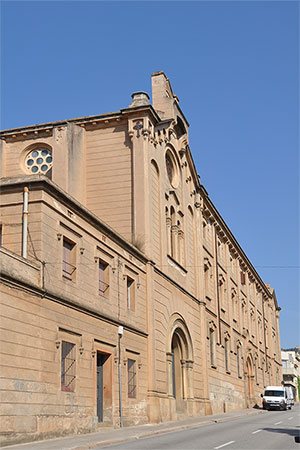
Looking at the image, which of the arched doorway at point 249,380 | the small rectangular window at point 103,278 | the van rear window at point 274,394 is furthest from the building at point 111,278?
the arched doorway at point 249,380

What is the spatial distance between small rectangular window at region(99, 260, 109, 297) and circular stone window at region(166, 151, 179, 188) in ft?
39.3

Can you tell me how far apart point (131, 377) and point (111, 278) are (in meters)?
4.51

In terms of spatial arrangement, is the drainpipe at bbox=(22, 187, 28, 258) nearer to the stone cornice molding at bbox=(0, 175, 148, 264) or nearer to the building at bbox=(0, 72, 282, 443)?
the building at bbox=(0, 72, 282, 443)

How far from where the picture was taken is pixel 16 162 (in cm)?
3219

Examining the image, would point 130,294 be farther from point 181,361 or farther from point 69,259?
point 181,361

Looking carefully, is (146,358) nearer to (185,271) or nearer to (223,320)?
(185,271)

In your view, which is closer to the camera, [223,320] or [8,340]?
[8,340]

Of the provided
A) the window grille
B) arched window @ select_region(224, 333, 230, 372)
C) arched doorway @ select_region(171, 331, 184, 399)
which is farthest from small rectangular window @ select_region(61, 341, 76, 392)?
arched window @ select_region(224, 333, 230, 372)

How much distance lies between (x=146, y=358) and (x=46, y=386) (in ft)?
32.5

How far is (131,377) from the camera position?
1000 inches

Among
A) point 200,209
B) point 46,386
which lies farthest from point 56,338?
point 200,209

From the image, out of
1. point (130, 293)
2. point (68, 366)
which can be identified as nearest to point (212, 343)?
point (130, 293)

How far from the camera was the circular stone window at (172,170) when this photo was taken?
1374 inches

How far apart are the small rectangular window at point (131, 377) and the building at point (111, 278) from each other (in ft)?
0.27
